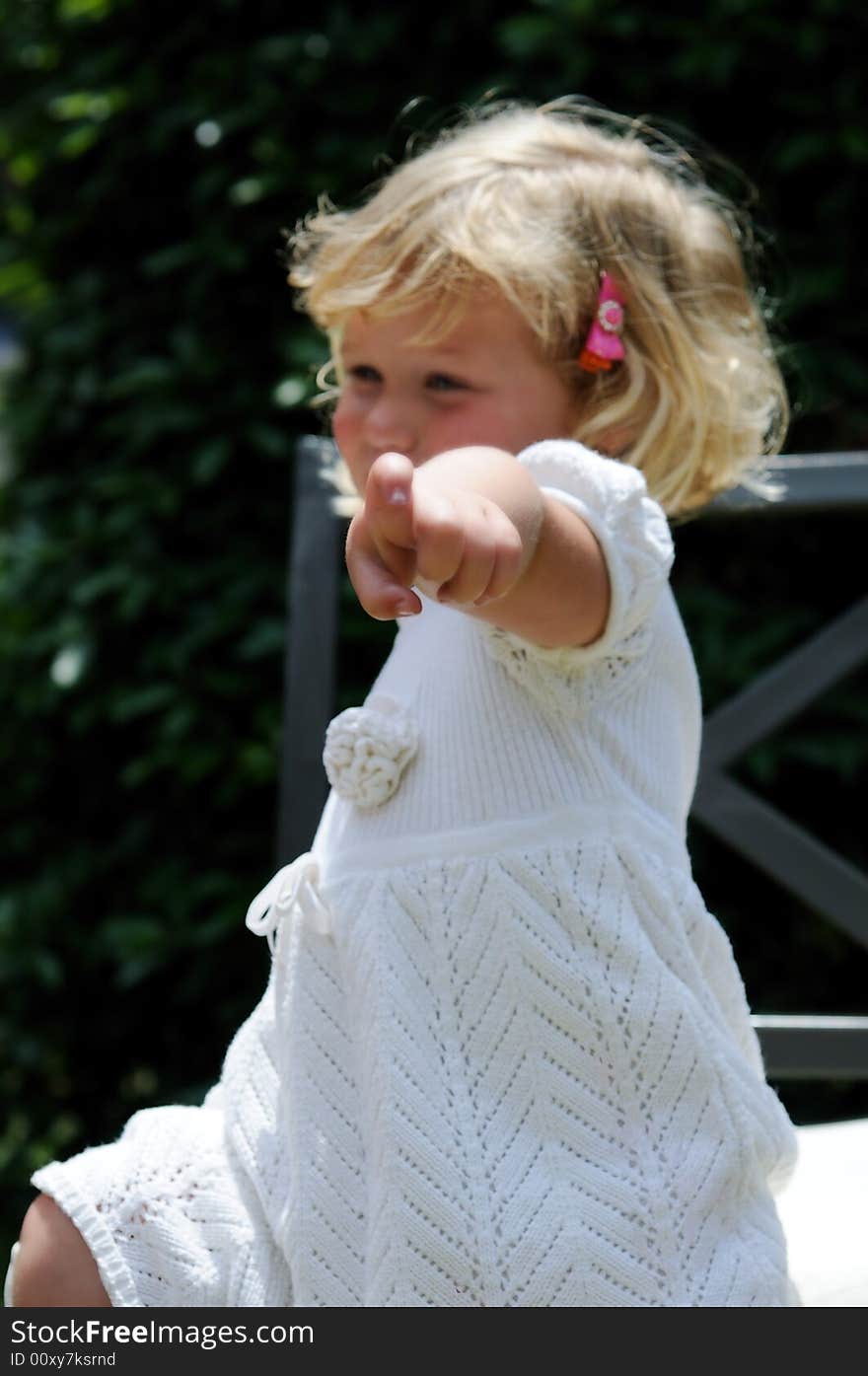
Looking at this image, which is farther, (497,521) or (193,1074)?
(193,1074)

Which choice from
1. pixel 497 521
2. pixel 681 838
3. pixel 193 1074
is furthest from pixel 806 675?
pixel 193 1074

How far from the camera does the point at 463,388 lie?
48.5 inches

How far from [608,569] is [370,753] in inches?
8.9

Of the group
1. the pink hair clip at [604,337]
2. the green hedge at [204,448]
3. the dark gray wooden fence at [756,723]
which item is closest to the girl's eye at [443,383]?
the pink hair clip at [604,337]

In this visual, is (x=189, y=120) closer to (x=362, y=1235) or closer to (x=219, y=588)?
(x=219, y=588)

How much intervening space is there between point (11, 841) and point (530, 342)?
1.41 meters

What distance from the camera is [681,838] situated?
120 centimetres

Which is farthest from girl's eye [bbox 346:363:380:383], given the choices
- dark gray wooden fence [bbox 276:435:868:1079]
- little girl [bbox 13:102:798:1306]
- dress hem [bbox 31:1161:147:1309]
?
dress hem [bbox 31:1161:147:1309]

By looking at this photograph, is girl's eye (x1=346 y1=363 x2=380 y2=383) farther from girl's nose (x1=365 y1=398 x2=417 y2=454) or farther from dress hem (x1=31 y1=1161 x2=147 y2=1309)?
dress hem (x1=31 y1=1161 x2=147 y2=1309)

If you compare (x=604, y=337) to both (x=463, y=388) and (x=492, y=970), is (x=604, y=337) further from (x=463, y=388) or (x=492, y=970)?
(x=492, y=970)

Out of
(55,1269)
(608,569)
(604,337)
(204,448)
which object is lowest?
(55,1269)

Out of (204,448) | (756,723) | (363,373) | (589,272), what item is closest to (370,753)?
(363,373)
